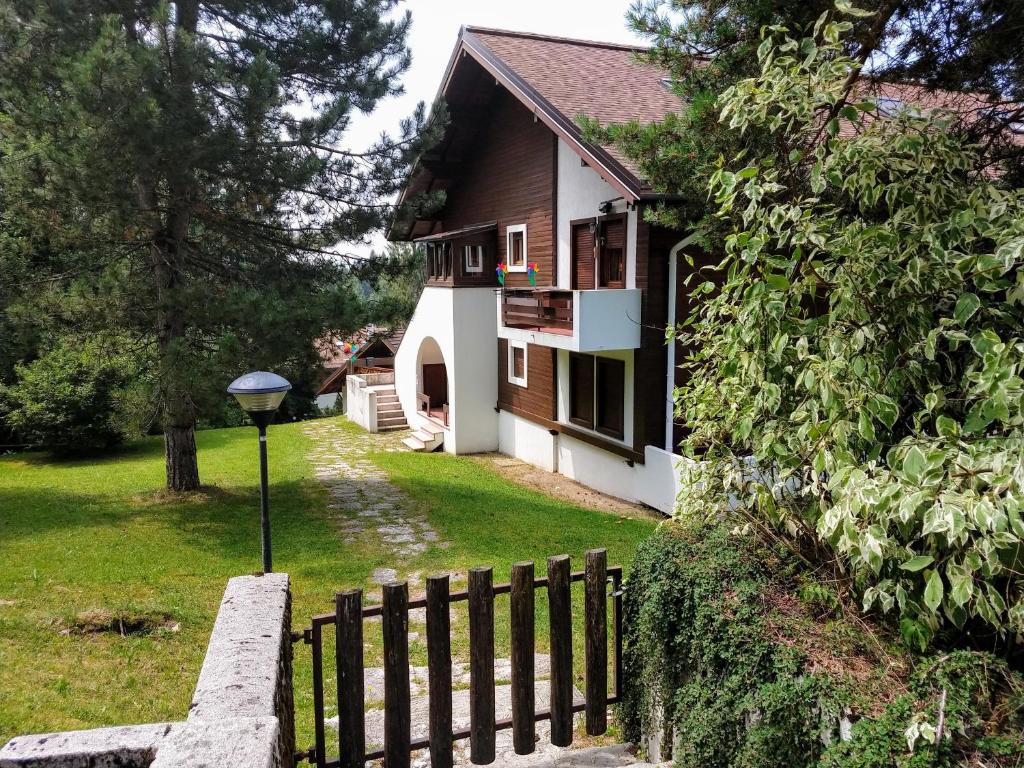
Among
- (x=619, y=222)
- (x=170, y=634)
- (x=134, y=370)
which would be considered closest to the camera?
(x=170, y=634)

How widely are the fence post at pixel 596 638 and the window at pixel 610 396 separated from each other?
9.03 meters

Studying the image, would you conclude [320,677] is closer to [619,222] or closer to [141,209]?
[141,209]

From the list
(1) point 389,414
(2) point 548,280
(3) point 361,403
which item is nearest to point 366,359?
(3) point 361,403

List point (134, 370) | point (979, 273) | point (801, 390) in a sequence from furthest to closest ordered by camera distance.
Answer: point (134, 370) → point (801, 390) → point (979, 273)

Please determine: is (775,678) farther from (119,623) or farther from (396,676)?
(119,623)

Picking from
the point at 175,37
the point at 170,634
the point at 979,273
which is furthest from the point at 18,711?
the point at 175,37

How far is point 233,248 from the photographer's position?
12641mm

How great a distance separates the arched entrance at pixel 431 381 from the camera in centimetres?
2014

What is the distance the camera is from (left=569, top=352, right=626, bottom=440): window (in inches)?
542

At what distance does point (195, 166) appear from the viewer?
10.6 metres

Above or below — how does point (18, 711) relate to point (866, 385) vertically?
below

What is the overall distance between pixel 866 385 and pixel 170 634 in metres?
6.29

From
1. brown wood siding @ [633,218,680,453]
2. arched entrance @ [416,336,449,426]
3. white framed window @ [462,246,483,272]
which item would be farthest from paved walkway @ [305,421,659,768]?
white framed window @ [462,246,483,272]

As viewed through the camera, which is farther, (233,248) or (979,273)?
(233,248)
